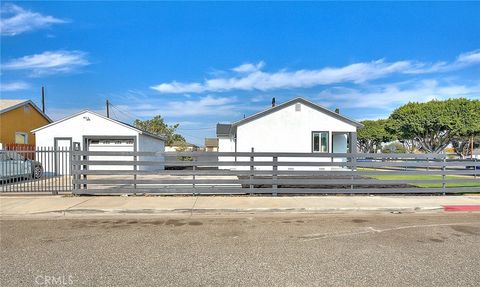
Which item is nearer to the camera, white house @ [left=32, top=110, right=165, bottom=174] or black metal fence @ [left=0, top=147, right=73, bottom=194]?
black metal fence @ [left=0, top=147, right=73, bottom=194]

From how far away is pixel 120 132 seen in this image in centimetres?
2386

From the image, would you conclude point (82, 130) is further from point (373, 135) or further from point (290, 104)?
point (373, 135)

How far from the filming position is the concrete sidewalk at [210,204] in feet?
29.8

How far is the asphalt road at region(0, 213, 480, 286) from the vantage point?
179 inches

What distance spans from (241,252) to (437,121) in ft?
124

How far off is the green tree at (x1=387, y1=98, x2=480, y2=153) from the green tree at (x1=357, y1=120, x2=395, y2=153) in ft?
63.4

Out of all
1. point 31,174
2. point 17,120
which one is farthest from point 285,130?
point 17,120

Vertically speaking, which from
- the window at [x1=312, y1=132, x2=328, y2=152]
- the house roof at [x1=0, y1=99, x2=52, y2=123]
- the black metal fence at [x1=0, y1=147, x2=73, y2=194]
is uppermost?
the house roof at [x1=0, y1=99, x2=52, y2=123]

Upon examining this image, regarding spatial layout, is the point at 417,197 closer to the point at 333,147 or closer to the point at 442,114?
the point at 333,147

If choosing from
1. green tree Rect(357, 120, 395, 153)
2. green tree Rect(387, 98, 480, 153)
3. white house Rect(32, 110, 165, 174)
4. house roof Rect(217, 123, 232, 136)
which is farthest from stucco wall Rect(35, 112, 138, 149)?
green tree Rect(357, 120, 395, 153)

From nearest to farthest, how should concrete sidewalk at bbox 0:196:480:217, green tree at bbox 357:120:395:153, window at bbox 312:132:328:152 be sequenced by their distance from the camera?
Answer: concrete sidewalk at bbox 0:196:480:217 < window at bbox 312:132:328:152 < green tree at bbox 357:120:395:153

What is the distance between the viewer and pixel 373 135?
63.1 meters

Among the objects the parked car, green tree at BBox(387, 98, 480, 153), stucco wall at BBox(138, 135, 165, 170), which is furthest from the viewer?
green tree at BBox(387, 98, 480, 153)

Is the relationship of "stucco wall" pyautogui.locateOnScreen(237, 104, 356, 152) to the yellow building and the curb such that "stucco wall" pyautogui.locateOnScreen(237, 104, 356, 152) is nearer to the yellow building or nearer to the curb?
the curb
